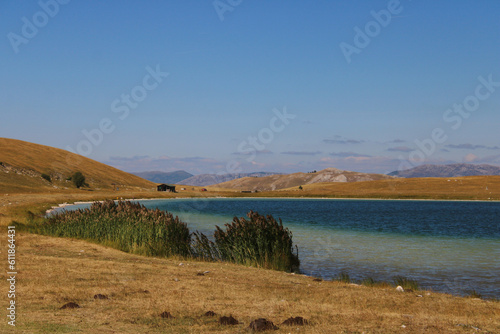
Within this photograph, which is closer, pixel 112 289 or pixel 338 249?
pixel 112 289

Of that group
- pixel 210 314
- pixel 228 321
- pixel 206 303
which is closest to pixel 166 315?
pixel 210 314

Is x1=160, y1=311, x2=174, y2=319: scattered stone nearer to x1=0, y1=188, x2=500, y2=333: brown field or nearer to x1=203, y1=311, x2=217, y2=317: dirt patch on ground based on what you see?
x1=0, y1=188, x2=500, y2=333: brown field

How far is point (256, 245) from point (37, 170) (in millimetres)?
144410

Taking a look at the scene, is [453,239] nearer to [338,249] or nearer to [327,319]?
[338,249]

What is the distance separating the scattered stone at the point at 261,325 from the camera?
30.1 feet

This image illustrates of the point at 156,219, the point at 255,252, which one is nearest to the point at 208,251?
the point at 255,252

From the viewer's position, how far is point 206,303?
38.5 feet

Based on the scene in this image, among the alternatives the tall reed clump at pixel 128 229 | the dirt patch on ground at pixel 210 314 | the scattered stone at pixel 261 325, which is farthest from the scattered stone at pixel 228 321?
the tall reed clump at pixel 128 229

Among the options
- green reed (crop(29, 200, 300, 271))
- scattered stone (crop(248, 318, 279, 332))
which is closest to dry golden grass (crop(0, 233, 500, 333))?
scattered stone (crop(248, 318, 279, 332))

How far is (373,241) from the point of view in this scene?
1387 inches

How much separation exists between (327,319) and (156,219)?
739 inches

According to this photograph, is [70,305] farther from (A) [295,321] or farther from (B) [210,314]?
(A) [295,321]

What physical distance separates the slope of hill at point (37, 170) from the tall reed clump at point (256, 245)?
3587 inches

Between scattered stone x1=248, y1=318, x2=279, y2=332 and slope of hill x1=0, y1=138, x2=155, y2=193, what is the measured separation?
4068 inches
